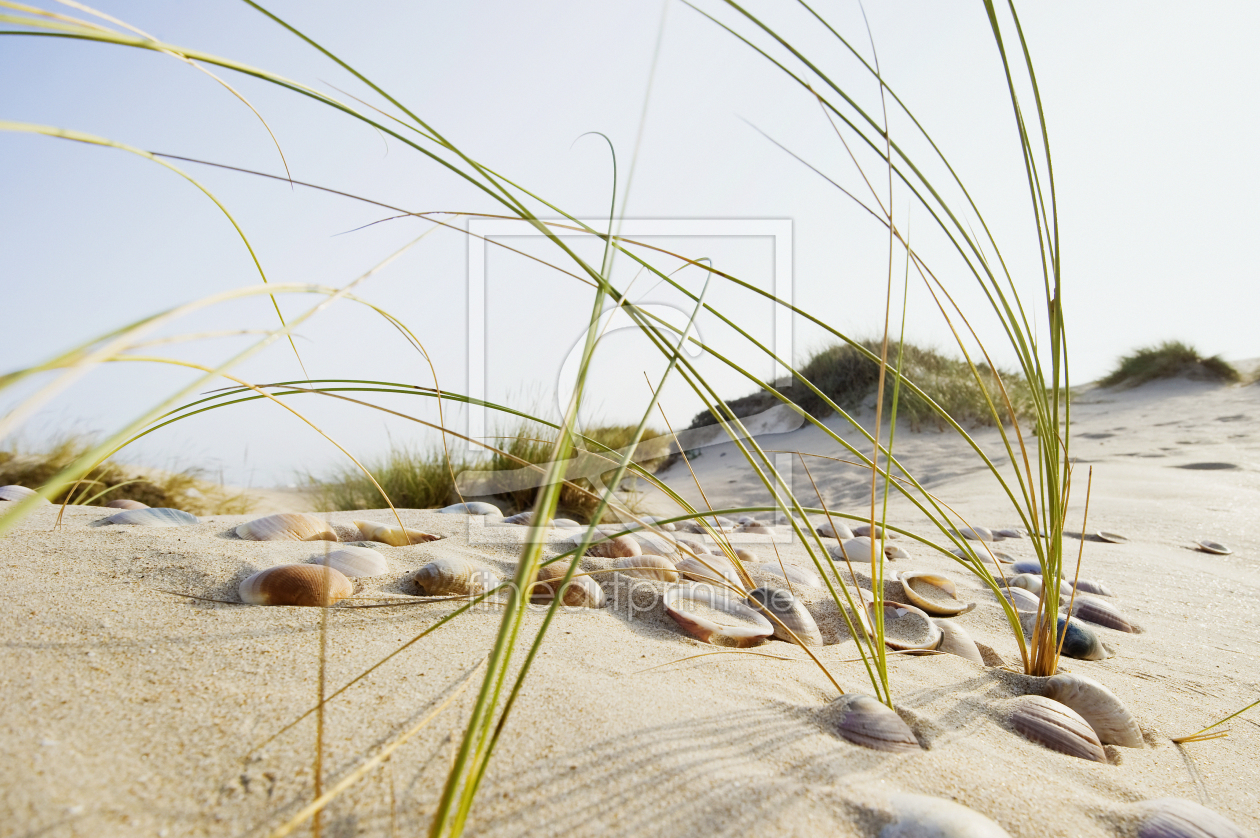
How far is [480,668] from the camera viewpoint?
0.98 m

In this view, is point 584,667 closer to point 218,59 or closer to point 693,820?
point 693,820

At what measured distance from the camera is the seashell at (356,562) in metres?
1.52

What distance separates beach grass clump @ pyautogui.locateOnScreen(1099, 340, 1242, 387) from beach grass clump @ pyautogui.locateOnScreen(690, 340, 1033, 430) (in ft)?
7.18

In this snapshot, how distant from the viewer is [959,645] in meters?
1.55

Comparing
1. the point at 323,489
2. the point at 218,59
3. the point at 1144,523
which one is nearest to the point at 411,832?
the point at 218,59

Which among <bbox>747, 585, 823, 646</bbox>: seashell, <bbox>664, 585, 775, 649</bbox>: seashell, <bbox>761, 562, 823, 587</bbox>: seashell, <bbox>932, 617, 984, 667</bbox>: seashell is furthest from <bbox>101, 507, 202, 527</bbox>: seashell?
<bbox>932, 617, 984, 667</bbox>: seashell

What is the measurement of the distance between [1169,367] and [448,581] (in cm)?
1225

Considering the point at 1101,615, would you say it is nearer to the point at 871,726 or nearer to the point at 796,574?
the point at 796,574

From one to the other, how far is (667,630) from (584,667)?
0.41 metres

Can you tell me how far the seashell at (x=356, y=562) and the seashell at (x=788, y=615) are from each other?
89cm

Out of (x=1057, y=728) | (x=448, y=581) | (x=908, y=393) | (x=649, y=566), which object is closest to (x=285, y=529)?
(x=448, y=581)

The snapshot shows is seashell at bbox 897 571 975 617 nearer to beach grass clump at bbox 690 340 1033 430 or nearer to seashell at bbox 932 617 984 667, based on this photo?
seashell at bbox 932 617 984 667

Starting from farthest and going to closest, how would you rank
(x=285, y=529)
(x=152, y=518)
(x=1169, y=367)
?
(x=1169, y=367) < (x=152, y=518) < (x=285, y=529)

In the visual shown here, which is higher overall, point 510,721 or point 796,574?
point 510,721
